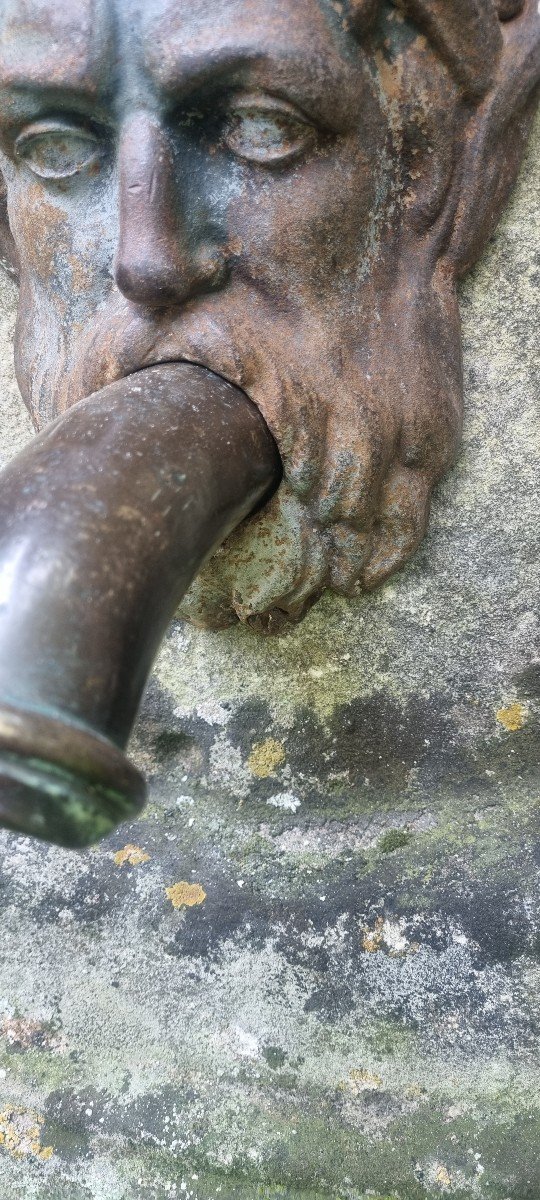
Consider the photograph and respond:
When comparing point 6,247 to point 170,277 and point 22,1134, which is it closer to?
point 170,277

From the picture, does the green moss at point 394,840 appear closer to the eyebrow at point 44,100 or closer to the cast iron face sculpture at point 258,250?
the cast iron face sculpture at point 258,250

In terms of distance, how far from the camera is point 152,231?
688mm

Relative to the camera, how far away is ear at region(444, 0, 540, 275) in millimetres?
767

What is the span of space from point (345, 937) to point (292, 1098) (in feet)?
0.44

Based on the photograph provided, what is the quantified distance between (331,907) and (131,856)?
0.19 meters

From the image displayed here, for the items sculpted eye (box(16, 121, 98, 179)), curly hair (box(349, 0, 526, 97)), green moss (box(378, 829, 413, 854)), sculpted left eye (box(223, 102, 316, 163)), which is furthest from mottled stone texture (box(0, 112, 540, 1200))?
sculpted eye (box(16, 121, 98, 179))

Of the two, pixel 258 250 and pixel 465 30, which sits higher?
pixel 465 30

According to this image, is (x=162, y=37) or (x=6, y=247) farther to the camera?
(x=6, y=247)

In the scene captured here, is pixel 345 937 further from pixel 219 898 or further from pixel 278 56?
pixel 278 56

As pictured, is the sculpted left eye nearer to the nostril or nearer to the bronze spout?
the nostril

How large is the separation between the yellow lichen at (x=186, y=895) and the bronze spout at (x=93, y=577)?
38 centimetres

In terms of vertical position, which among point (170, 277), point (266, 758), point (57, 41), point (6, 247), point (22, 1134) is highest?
point (57, 41)

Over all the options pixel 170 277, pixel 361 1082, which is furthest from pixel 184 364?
pixel 361 1082

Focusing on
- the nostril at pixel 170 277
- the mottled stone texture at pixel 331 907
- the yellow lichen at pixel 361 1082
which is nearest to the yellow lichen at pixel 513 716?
the mottled stone texture at pixel 331 907
